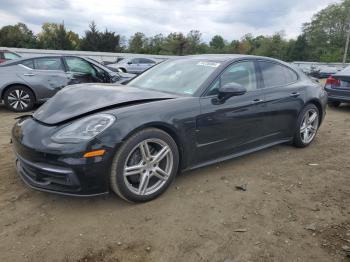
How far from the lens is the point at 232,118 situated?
3.76 meters

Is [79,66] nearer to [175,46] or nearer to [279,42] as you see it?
[175,46]

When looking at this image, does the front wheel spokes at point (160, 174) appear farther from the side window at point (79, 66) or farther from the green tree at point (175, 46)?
the green tree at point (175, 46)

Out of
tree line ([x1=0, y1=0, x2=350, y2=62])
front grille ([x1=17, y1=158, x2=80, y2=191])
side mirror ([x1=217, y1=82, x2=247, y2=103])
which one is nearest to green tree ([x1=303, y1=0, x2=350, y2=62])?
tree line ([x1=0, y1=0, x2=350, y2=62])

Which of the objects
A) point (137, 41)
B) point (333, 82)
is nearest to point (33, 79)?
point (333, 82)

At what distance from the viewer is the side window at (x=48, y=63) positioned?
7824mm

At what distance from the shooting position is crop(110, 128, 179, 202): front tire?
115 inches

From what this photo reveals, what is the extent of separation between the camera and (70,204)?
3.12 meters

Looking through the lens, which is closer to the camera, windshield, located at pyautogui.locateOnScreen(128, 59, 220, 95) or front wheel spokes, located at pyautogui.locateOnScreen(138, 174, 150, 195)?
front wheel spokes, located at pyautogui.locateOnScreen(138, 174, 150, 195)

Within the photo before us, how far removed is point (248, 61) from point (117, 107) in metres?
1.99

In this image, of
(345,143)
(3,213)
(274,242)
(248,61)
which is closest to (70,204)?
(3,213)

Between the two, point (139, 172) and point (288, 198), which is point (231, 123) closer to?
point (288, 198)

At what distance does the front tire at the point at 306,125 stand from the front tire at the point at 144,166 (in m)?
2.41

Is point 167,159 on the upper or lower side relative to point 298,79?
lower

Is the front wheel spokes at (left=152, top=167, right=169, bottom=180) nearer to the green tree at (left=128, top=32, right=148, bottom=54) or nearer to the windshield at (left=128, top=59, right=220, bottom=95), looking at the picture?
the windshield at (left=128, top=59, right=220, bottom=95)
